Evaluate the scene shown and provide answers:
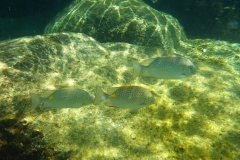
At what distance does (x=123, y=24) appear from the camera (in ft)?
23.4

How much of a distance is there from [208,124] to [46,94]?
3275mm

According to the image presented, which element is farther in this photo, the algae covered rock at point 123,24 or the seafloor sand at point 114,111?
the algae covered rock at point 123,24

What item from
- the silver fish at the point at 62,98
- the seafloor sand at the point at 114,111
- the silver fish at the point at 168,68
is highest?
the silver fish at the point at 168,68

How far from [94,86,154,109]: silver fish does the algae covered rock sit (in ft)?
15.8

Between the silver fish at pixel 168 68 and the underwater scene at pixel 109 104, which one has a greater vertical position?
the silver fish at pixel 168 68

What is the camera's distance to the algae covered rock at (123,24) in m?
7.09

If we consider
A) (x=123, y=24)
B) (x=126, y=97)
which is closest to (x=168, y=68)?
(x=126, y=97)

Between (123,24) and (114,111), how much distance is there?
15.4 ft

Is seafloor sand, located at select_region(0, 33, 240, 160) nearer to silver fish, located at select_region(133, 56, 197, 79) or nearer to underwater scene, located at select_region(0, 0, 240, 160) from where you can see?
underwater scene, located at select_region(0, 0, 240, 160)

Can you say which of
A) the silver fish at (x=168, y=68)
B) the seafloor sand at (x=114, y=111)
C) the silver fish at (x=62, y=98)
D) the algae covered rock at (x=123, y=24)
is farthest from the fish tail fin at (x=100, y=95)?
the algae covered rock at (x=123, y=24)

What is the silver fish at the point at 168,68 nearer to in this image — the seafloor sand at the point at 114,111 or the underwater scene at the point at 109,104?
the underwater scene at the point at 109,104

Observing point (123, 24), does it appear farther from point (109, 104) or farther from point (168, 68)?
point (109, 104)

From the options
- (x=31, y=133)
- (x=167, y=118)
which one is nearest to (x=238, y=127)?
(x=167, y=118)

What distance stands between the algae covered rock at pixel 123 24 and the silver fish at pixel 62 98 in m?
4.98
